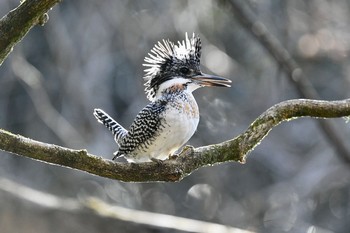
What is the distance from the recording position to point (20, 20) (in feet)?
11.1

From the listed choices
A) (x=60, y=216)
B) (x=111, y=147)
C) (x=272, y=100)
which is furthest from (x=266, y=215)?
(x=60, y=216)

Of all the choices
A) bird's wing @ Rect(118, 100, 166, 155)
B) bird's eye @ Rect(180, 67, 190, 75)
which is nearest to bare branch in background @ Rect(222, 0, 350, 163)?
bird's eye @ Rect(180, 67, 190, 75)

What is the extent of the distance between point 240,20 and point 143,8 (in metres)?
1.93

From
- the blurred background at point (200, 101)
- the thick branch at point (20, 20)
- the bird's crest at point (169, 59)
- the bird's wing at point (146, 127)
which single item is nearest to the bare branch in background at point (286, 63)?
the blurred background at point (200, 101)

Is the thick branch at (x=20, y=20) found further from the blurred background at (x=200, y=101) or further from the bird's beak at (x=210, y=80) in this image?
the blurred background at (x=200, y=101)

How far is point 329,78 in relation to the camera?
8.96m

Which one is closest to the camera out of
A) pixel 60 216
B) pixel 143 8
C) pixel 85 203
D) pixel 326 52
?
pixel 85 203

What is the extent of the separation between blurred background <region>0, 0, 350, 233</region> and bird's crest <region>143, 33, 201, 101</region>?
2.83 metres

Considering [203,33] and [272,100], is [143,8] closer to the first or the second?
[203,33]

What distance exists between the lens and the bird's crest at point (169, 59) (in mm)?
4727

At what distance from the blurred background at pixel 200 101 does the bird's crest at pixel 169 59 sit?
9.30 feet

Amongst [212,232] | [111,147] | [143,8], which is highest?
[143,8]

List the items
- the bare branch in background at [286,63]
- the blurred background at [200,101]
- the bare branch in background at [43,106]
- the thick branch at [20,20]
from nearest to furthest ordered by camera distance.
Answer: the thick branch at [20,20], the bare branch in background at [286,63], the bare branch in background at [43,106], the blurred background at [200,101]

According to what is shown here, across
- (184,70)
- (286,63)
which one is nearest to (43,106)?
(286,63)
